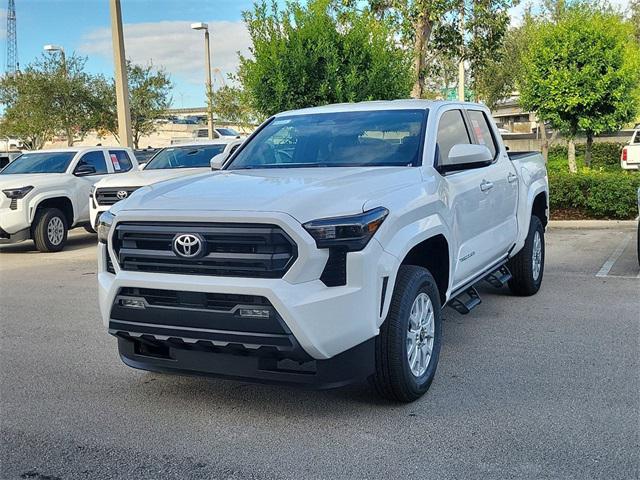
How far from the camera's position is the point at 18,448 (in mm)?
3939

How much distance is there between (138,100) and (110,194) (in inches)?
743

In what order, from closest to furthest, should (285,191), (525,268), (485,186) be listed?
(285,191) < (485,186) < (525,268)

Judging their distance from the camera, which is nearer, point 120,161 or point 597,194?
point 597,194

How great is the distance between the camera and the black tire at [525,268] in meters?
7.13

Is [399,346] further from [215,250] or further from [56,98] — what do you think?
[56,98]

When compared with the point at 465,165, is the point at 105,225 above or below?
below

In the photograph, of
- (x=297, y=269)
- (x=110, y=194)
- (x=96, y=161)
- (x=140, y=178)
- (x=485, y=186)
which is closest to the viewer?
(x=297, y=269)

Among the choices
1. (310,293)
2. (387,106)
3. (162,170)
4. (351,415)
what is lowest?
(351,415)

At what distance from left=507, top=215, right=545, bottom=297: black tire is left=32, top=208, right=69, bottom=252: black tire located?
7.98 metres

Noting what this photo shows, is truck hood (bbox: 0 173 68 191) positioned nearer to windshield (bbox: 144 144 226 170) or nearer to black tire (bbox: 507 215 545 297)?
windshield (bbox: 144 144 226 170)

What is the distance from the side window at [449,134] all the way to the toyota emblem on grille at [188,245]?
2043mm

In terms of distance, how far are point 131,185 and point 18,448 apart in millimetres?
7444

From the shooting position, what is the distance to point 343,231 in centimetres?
378

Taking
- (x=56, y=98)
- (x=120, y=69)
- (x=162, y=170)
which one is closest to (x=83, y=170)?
(x=162, y=170)
